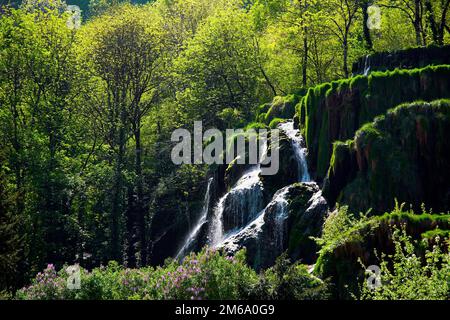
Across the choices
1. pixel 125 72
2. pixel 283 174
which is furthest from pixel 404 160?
pixel 125 72

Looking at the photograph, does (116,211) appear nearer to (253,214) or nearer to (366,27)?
(253,214)

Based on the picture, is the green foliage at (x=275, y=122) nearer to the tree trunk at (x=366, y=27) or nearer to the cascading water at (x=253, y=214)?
the cascading water at (x=253, y=214)

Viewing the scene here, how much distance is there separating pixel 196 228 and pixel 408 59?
531 inches

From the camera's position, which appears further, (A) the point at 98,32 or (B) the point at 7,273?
(A) the point at 98,32

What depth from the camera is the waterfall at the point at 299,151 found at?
2930cm

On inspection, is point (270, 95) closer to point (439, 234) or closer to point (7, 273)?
point (7, 273)

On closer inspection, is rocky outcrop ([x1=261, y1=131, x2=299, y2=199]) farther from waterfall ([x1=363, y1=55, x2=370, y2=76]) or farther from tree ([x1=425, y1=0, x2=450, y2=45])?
tree ([x1=425, y1=0, x2=450, y2=45])

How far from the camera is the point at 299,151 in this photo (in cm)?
3020

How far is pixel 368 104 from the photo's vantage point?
26.9 metres

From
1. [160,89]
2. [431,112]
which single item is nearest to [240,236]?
[431,112]

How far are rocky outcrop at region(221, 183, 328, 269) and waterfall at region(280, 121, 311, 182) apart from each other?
1.43 m

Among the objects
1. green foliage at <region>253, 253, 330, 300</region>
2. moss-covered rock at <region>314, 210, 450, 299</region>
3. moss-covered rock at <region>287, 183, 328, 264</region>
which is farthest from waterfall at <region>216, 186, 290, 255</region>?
green foliage at <region>253, 253, 330, 300</region>

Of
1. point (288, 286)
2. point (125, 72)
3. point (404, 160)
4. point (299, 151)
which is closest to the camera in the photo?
point (288, 286)

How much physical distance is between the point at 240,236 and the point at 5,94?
20.0m
